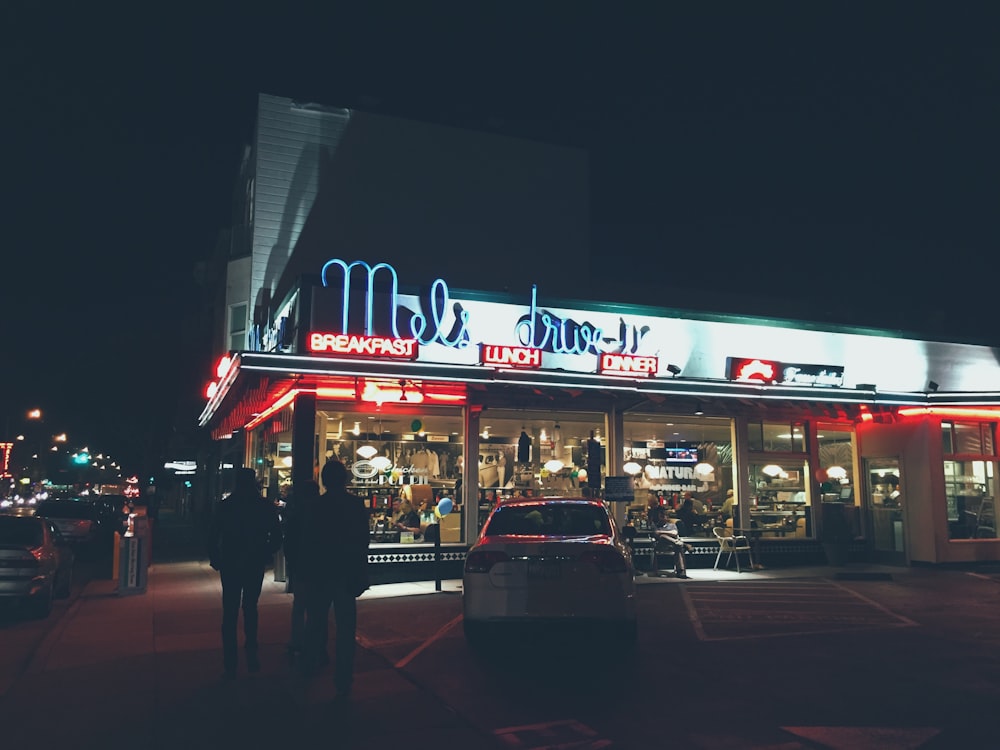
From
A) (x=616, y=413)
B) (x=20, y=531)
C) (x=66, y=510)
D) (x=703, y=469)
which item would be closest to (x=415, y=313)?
(x=616, y=413)

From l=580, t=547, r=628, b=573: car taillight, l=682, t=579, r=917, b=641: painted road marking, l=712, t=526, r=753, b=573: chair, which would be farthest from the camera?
l=712, t=526, r=753, b=573: chair

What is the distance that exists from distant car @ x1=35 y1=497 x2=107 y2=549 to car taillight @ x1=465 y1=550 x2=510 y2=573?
16.9 meters

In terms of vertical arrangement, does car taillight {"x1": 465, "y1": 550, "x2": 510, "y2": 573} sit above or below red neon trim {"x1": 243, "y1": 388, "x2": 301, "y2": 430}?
below

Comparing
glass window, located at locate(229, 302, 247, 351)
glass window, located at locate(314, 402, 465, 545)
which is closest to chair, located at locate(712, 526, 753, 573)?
glass window, located at locate(314, 402, 465, 545)

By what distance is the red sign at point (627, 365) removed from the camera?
655 inches

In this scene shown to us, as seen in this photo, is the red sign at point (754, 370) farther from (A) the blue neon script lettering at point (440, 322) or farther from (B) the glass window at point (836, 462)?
(A) the blue neon script lettering at point (440, 322)

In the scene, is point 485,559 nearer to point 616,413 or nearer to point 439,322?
point 439,322

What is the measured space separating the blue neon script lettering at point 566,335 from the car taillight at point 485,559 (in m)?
7.70

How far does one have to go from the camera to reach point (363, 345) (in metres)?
14.4

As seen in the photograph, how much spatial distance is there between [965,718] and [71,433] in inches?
2604

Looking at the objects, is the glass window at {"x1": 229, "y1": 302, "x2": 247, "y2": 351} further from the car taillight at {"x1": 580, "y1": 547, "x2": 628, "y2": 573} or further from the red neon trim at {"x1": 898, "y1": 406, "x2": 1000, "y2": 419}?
the red neon trim at {"x1": 898, "y1": 406, "x2": 1000, "y2": 419}

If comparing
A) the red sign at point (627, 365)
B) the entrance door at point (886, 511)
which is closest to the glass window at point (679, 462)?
the red sign at point (627, 365)

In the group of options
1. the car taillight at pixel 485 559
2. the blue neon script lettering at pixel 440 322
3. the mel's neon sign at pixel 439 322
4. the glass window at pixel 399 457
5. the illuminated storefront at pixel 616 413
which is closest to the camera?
the car taillight at pixel 485 559

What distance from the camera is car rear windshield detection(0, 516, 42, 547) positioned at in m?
12.6
